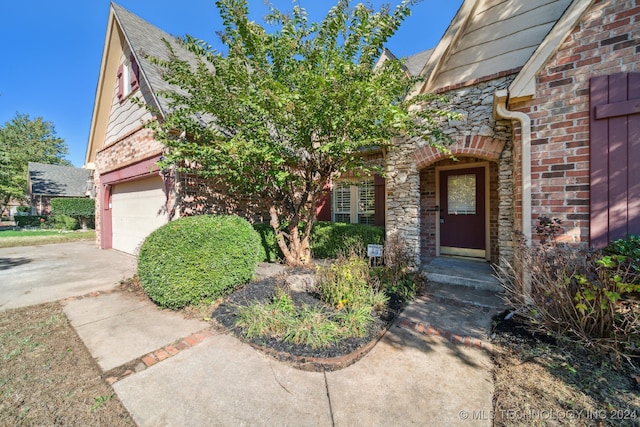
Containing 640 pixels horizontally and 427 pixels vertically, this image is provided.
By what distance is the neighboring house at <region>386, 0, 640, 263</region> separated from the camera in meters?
3.10

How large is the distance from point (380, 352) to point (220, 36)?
6104mm

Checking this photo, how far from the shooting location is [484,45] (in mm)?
4551

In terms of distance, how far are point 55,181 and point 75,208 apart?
11.4 meters

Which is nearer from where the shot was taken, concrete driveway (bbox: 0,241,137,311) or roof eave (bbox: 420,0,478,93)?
roof eave (bbox: 420,0,478,93)

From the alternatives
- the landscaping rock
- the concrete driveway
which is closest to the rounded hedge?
the landscaping rock

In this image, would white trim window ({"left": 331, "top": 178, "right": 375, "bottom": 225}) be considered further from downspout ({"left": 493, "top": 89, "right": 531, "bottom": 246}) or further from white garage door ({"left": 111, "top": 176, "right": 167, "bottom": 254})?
white garage door ({"left": 111, "top": 176, "right": 167, "bottom": 254})

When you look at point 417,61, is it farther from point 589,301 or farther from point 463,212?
point 589,301

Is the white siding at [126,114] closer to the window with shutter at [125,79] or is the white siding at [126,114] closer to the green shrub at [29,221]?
the window with shutter at [125,79]

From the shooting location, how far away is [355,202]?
8211mm

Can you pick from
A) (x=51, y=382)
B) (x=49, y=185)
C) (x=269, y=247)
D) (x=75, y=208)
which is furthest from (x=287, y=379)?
(x=49, y=185)

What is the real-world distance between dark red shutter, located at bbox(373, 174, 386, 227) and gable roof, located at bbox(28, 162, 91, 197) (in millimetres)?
30730

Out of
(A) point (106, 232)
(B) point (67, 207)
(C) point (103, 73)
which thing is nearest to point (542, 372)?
(A) point (106, 232)

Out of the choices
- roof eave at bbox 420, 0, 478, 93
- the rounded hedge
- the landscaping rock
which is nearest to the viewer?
the rounded hedge

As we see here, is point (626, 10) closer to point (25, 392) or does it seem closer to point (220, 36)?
point (220, 36)
